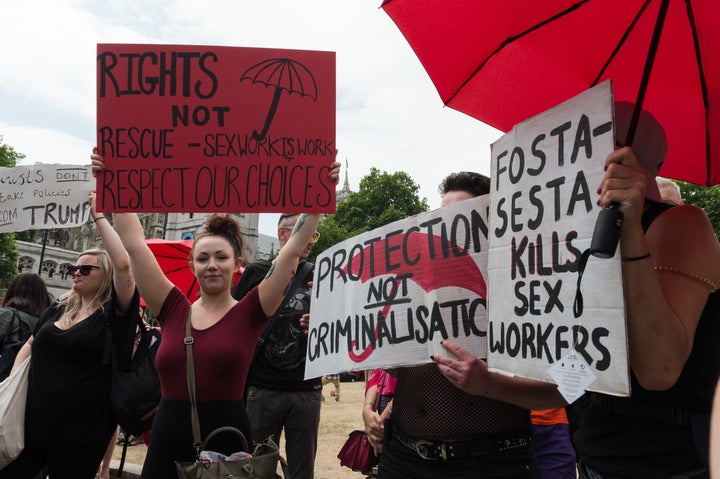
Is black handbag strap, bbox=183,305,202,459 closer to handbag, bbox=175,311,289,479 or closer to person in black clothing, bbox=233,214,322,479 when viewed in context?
handbag, bbox=175,311,289,479

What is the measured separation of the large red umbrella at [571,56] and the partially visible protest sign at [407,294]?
0.65 meters

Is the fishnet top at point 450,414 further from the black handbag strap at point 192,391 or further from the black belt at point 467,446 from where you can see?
the black handbag strap at point 192,391

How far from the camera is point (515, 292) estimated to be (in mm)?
1892

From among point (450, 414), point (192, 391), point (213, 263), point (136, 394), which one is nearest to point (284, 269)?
point (213, 263)

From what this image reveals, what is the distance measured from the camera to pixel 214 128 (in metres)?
3.05

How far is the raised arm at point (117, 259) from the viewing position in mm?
3564

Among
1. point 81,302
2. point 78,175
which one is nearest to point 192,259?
point 81,302

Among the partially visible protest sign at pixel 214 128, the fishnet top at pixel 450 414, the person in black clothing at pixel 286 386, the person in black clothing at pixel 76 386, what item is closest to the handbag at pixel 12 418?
the person in black clothing at pixel 76 386

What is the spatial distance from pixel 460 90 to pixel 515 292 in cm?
114

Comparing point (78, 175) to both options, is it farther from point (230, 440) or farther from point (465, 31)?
point (465, 31)

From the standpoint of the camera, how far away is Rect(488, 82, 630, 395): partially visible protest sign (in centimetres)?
155

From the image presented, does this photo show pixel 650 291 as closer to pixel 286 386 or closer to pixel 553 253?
pixel 553 253

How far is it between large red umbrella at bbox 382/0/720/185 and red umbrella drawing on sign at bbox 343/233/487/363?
0.75 meters

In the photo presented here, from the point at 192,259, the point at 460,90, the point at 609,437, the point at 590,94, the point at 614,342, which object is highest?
the point at 460,90
